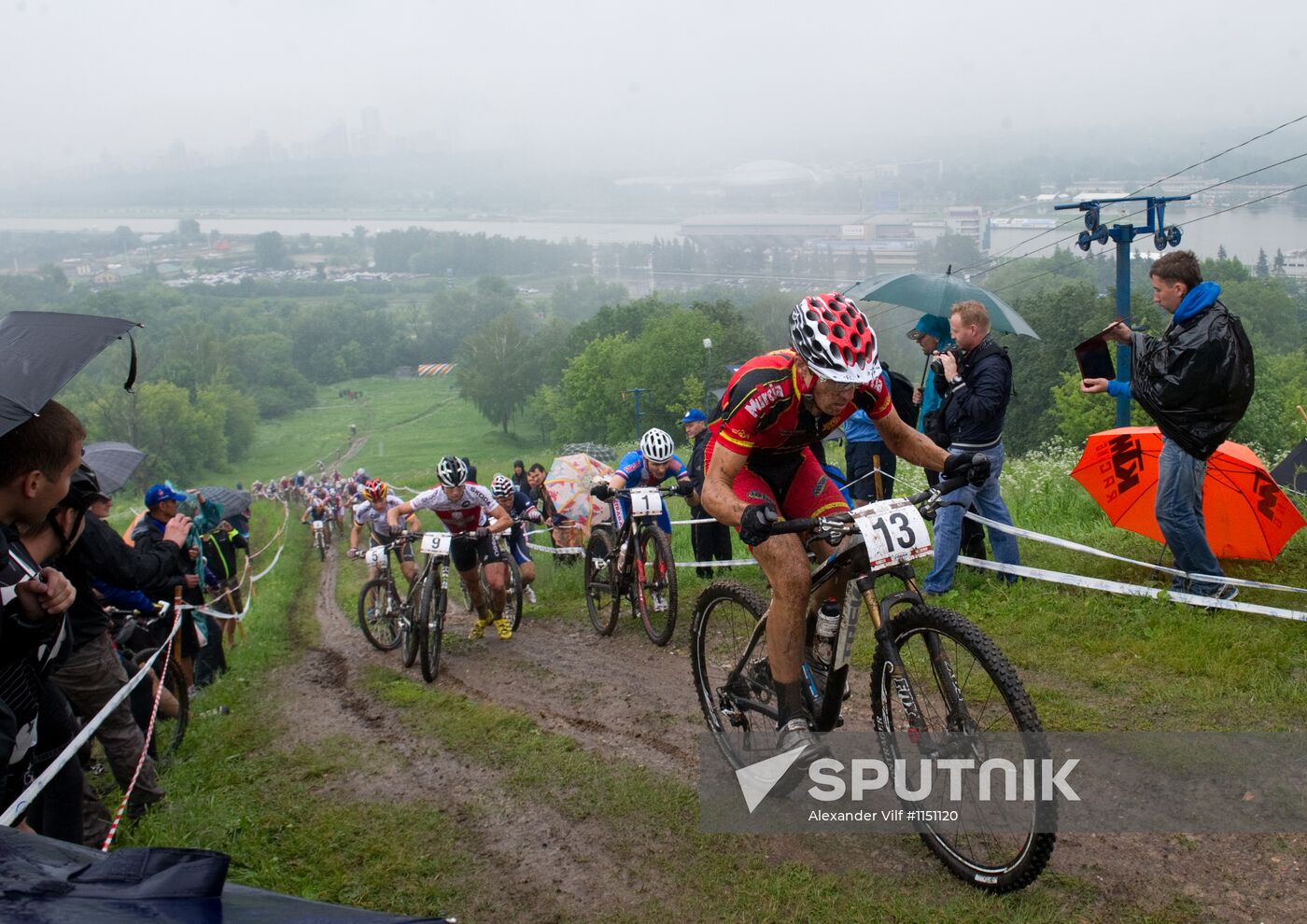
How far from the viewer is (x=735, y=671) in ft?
18.1

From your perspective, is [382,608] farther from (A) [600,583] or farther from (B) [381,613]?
(A) [600,583]

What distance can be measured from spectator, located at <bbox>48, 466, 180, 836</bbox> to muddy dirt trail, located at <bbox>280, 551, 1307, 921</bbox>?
1.24 m

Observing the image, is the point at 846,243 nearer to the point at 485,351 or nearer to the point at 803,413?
the point at 485,351

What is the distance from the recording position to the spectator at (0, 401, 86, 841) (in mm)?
3625

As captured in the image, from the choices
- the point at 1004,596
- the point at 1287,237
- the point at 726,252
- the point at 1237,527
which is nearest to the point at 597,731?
the point at 1004,596

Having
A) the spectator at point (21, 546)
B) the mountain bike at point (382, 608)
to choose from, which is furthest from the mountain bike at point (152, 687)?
the spectator at point (21, 546)

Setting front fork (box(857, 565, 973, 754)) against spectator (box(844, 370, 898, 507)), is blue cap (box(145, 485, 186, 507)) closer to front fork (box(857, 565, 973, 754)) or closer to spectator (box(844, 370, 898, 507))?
spectator (box(844, 370, 898, 507))

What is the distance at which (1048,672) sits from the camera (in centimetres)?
679

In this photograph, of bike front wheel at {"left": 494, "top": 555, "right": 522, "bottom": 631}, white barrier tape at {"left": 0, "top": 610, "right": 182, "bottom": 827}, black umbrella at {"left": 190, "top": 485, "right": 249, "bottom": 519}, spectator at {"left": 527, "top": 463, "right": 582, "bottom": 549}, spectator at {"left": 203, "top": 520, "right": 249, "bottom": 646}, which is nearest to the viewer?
white barrier tape at {"left": 0, "top": 610, "right": 182, "bottom": 827}

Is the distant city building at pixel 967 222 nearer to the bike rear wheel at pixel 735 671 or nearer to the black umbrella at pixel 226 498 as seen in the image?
the black umbrella at pixel 226 498

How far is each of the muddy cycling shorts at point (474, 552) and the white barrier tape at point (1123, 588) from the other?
196 inches

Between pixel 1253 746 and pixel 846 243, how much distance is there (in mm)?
156762

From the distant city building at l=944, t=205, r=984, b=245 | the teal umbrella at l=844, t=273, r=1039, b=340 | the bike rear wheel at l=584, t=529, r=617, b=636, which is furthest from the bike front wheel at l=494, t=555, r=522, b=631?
the distant city building at l=944, t=205, r=984, b=245

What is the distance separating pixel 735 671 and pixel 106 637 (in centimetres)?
370
